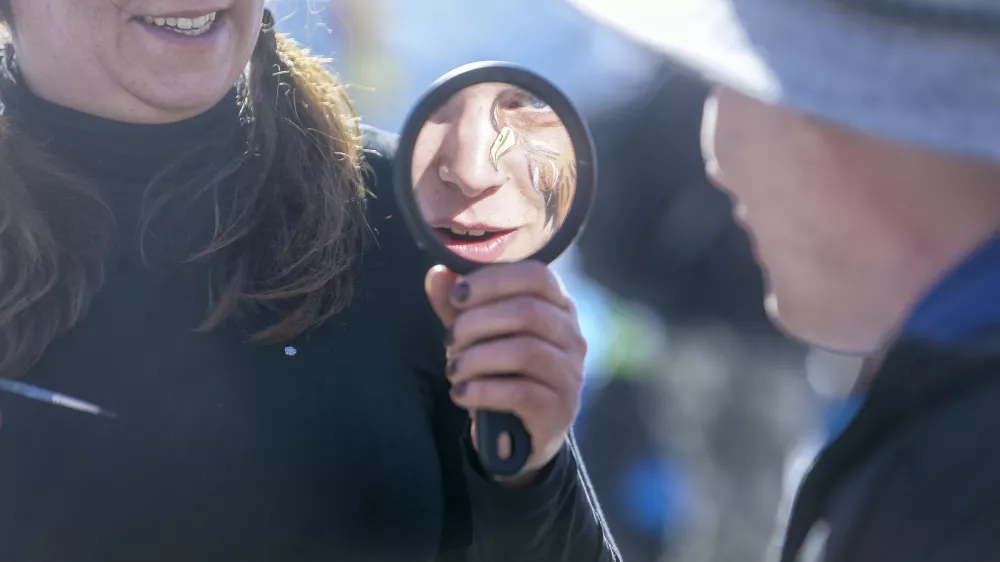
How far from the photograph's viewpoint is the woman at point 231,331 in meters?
1.48

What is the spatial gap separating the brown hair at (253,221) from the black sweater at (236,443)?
1.4 inches

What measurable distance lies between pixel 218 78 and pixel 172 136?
0.13m

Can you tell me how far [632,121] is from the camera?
3678mm

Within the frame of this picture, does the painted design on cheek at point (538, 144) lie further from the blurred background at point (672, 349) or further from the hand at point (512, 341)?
the blurred background at point (672, 349)

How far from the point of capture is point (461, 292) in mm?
1323

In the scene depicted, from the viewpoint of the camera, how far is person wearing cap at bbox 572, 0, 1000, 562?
32.0 inches

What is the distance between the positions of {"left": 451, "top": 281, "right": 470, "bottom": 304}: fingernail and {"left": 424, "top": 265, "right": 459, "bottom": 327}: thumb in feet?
0.13

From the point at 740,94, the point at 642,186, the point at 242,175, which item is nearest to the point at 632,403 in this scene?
the point at 642,186

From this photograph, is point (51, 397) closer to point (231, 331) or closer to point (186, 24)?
point (231, 331)

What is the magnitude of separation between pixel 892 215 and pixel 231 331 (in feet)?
3.59

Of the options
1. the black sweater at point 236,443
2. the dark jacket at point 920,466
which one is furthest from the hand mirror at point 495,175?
the dark jacket at point 920,466

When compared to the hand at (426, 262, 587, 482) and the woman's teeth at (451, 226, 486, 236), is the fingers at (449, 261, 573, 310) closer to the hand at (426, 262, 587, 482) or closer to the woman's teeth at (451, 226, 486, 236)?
the hand at (426, 262, 587, 482)

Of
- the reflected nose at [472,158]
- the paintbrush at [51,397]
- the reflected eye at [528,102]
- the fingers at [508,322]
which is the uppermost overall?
the reflected eye at [528,102]

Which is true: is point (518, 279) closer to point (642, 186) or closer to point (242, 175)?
point (242, 175)
